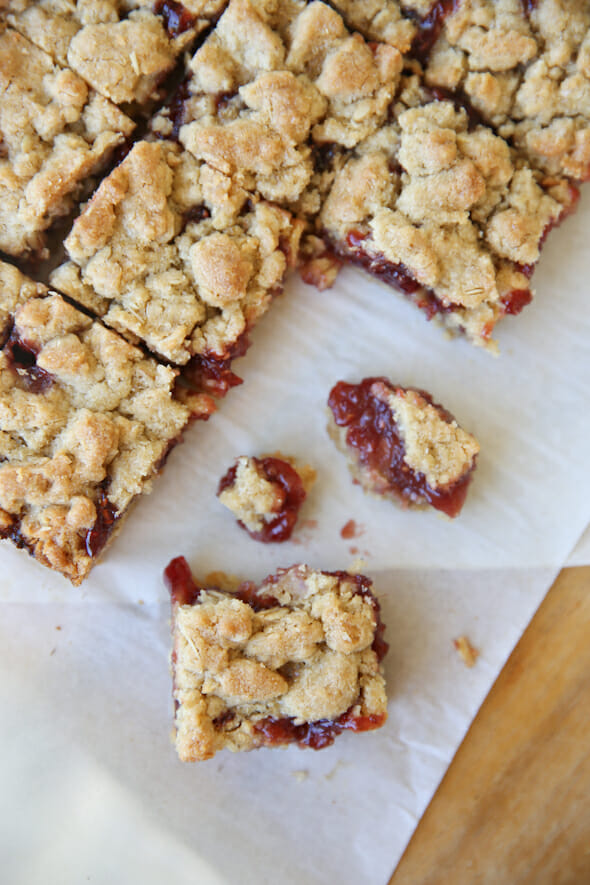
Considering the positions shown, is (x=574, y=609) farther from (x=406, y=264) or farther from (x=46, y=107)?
(x=46, y=107)

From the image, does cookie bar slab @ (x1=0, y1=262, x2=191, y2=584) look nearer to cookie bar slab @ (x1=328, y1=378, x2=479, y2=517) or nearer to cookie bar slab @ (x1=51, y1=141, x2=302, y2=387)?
cookie bar slab @ (x1=51, y1=141, x2=302, y2=387)

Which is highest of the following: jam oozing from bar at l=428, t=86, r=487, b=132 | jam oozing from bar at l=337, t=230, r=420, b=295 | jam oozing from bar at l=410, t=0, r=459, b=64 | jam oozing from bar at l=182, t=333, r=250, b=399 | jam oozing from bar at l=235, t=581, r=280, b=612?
jam oozing from bar at l=410, t=0, r=459, b=64

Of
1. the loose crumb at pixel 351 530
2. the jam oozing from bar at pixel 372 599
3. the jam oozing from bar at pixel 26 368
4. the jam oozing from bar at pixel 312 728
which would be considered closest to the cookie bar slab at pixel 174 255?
the jam oozing from bar at pixel 26 368

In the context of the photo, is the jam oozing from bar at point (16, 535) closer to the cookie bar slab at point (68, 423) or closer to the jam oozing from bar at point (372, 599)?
the cookie bar slab at point (68, 423)

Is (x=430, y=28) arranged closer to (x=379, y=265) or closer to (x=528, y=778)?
(x=379, y=265)

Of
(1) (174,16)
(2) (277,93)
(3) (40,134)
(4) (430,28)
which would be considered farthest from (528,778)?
(1) (174,16)

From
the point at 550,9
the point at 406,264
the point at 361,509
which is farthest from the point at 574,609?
the point at 550,9

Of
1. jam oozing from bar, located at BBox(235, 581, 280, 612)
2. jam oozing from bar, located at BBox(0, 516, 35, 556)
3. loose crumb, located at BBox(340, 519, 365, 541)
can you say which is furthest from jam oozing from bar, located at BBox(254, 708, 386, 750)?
jam oozing from bar, located at BBox(0, 516, 35, 556)
